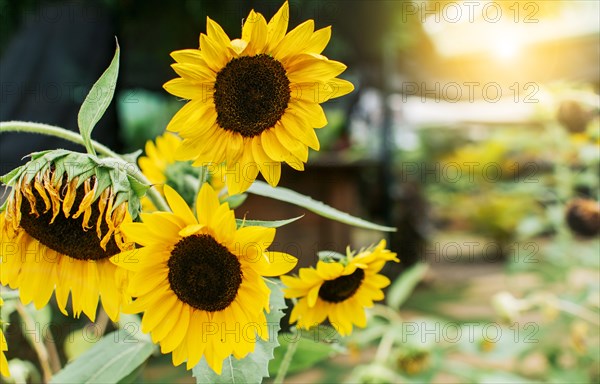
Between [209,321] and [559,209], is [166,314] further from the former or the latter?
[559,209]

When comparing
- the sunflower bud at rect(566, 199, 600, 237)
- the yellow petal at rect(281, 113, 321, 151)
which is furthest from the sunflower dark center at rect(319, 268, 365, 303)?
the sunflower bud at rect(566, 199, 600, 237)

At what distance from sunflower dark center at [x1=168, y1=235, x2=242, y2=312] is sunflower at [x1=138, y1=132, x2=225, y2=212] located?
86mm

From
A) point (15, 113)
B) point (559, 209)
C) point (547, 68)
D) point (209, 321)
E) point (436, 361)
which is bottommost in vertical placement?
point (436, 361)

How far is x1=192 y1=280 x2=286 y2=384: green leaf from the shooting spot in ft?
1.15

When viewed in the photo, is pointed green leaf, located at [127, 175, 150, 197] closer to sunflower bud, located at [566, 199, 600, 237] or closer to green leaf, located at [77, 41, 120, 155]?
green leaf, located at [77, 41, 120, 155]

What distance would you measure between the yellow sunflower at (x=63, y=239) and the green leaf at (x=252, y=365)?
0.06m

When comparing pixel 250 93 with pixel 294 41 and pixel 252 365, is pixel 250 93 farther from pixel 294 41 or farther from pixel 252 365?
pixel 252 365

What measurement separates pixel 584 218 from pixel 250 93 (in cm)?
111

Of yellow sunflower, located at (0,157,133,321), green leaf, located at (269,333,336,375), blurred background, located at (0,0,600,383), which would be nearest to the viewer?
yellow sunflower, located at (0,157,133,321)

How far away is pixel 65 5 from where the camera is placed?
7.23ft

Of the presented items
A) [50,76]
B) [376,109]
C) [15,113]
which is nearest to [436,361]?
[15,113]

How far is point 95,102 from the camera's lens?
32 cm

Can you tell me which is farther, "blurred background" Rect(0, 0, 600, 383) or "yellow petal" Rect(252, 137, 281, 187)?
"blurred background" Rect(0, 0, 600, 383)

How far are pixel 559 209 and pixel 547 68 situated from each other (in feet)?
8.91
